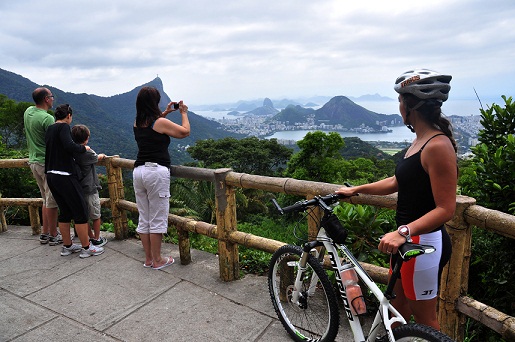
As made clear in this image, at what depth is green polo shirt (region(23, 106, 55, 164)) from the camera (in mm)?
4016

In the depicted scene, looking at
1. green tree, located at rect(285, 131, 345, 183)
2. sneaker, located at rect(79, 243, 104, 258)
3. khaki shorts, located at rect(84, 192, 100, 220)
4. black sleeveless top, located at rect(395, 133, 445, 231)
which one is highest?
black sleeveless top, located at rect(395, 133, 445, 231)

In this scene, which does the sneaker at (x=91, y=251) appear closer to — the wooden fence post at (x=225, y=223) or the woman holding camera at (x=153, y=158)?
the woman holding camera at (x=153, y=158)

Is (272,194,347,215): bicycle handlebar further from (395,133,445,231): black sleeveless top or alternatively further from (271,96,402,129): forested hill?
(271,96,402,129): forested hill

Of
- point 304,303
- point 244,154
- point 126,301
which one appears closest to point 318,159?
point 244,154

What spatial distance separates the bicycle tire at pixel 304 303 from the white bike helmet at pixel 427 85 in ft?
3.85

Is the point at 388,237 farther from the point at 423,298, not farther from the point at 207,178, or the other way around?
the point at 207,178

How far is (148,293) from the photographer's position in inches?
129

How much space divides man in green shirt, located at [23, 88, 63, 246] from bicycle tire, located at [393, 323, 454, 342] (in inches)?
154

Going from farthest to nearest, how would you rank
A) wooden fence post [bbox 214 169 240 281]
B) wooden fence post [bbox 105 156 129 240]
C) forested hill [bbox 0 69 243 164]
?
forested hill [bbox 0 69 243 164], wooden fence post [bbox 105 156 129 240], wooden fence post [bbox 214 169 240 281]

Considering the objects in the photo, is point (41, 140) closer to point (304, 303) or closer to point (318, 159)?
point (304, 303)

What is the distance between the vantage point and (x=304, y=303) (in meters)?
2.48

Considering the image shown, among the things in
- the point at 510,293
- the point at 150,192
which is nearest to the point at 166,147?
the point at 150,192

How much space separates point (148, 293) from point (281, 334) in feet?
4.32

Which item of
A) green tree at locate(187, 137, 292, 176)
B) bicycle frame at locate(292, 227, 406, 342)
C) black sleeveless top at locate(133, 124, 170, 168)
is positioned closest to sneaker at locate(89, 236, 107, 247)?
black sleeveless top at locate(133, 124, 170, 168)
